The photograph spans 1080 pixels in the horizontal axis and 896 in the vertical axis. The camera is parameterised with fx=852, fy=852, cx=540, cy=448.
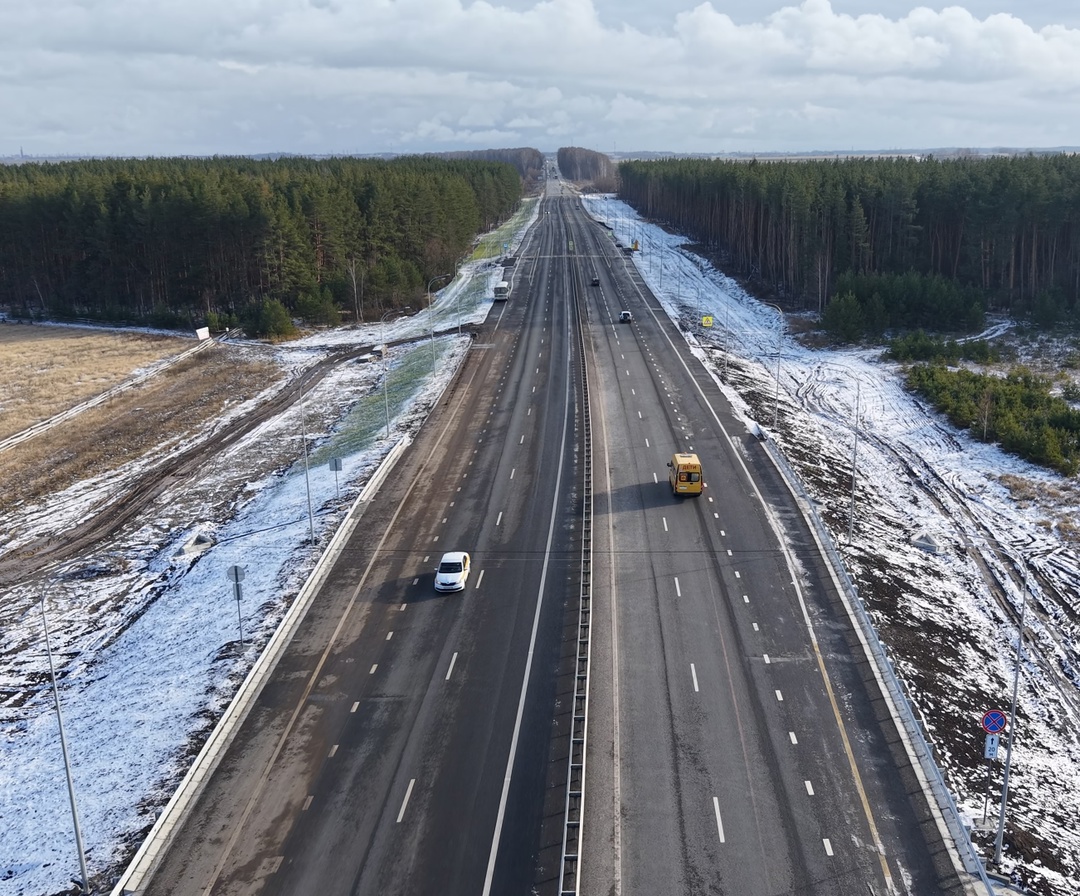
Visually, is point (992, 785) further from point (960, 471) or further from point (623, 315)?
point (623, 315)

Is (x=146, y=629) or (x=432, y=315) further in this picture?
(x=432, y=315)

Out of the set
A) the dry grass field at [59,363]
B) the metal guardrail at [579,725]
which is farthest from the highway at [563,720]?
the dry grass field at [59,363]

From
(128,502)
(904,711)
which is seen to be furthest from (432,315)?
(904,711)

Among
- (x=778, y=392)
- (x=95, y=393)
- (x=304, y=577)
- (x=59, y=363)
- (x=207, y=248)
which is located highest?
(x=207, y=248)

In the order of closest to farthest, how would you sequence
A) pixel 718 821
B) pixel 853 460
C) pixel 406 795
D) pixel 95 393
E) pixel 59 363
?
pixel 718 821, pixel 406 795, pixel 853 460, pixel 95 393, pixel 59 363

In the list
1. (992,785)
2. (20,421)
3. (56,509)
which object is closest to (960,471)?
(992,785)

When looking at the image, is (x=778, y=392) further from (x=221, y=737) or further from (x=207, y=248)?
(x=207, y=248)

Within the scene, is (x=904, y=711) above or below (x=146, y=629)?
above
